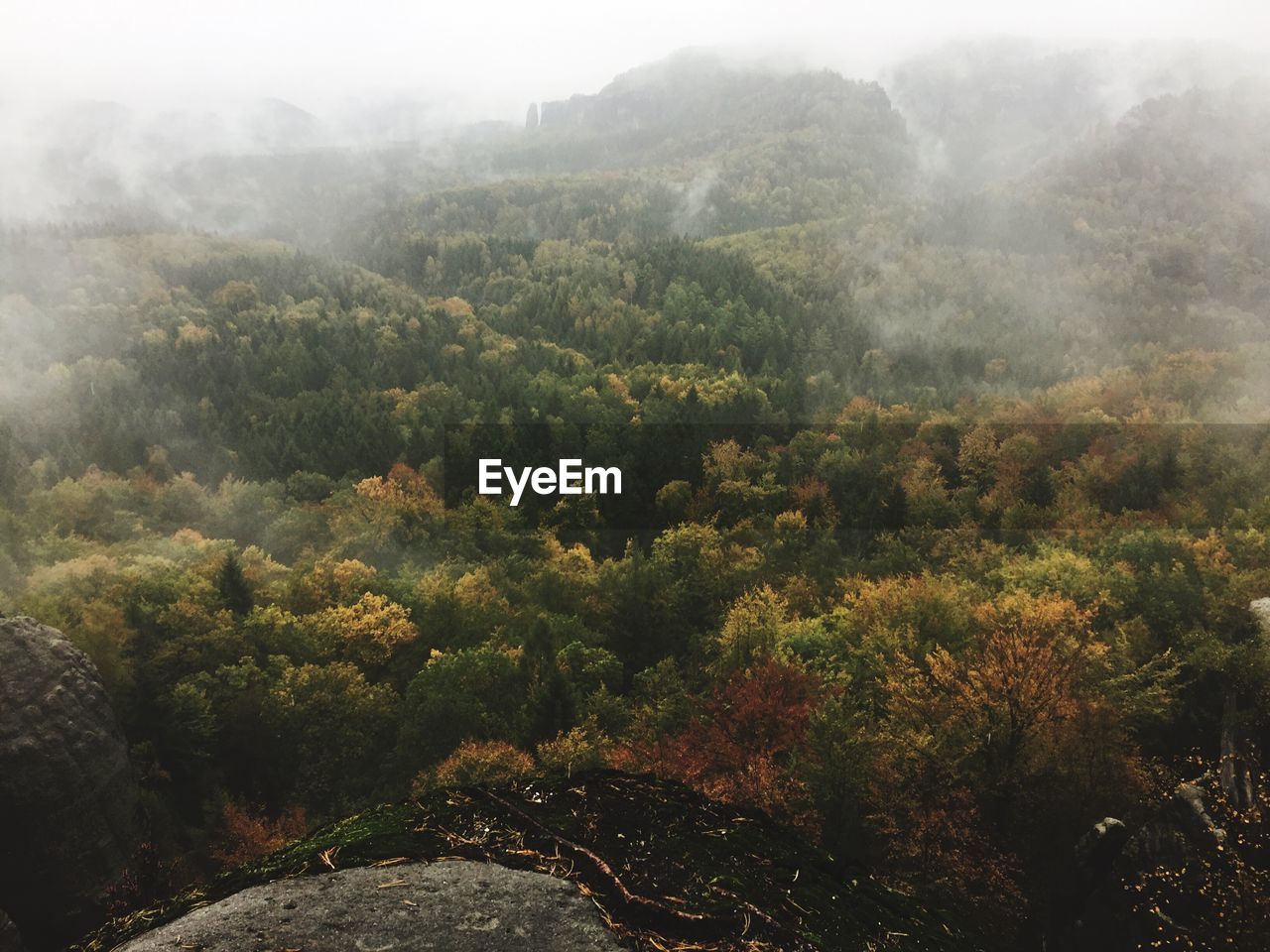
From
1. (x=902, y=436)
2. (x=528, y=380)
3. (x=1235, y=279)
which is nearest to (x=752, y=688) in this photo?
(x=902, y=436)

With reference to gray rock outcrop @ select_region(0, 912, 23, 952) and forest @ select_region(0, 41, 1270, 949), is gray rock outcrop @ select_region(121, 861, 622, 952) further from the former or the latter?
gray rock outcrop @ select_region(0, 912, 23, 952)

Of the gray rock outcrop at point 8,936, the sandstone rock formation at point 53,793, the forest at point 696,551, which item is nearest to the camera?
the gray rock outcrop at point 8,936

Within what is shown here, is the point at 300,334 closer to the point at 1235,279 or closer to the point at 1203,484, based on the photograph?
the point at 1203,484

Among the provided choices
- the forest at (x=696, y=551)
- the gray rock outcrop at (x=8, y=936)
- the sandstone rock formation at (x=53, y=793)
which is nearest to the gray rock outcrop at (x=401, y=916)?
the forest at (x=696, y=551)

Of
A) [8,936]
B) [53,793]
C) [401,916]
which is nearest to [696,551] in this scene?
[53,793]

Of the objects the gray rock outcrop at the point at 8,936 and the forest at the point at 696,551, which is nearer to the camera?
the gray rock outcrop at the point at 8,936

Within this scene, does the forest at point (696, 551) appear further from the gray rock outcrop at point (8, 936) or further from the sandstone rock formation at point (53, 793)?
the gray rock outcrop at point (8, 936)

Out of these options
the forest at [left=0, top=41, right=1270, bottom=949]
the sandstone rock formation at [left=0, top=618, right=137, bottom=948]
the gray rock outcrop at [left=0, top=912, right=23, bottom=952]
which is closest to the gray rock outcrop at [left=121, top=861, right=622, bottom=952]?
the forest at [left=0, top=41, right=1270, bottom=949]

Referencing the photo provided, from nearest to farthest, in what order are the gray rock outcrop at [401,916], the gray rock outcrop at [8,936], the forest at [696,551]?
the gray rock outcrop at [401,916]
the gray rock outcrop at [8,936]
the forest at [696,551]
